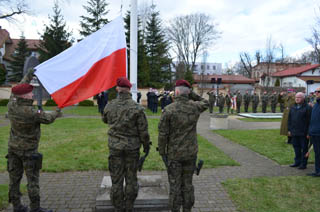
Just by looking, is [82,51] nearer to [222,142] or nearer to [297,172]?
[297,172]

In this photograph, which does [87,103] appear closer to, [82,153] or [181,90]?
[82,153]

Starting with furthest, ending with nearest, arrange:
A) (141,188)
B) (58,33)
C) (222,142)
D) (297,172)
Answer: (58,33), (222,142), (297,172), (141,188)

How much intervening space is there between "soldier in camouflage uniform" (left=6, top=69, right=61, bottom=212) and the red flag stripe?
0.56 metres

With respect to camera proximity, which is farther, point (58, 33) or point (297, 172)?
point (58, 33)

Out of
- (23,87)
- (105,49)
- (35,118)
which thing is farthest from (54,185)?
(105,49)

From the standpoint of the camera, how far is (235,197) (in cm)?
480

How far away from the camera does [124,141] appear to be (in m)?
3.68

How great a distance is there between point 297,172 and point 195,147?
13.6ft

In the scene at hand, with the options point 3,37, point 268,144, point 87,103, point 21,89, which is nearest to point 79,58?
point 21,89

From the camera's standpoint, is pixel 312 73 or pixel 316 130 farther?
pixel 312 73

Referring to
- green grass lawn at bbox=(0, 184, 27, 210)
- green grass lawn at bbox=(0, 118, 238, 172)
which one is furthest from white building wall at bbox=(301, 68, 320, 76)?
green grass lawn at bbox=(0, 184, 27, 210)

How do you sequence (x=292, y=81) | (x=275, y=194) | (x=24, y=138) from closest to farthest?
(x=24, y=138) < (x=275, y=194) < (x=292, y=81)

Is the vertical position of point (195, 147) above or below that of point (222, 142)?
above

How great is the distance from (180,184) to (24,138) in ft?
8.18
